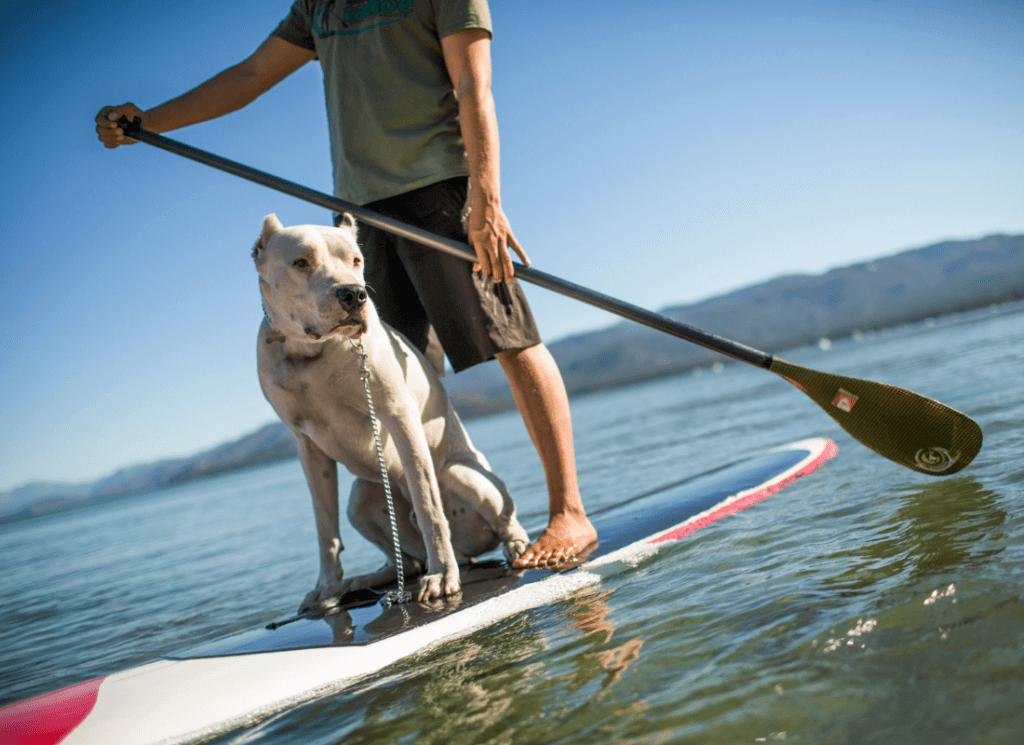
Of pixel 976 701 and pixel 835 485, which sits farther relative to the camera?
pixel 835 485

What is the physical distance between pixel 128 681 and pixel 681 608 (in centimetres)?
191

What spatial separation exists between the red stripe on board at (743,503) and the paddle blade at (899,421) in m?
0.68

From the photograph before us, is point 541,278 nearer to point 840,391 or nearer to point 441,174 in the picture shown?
point 441,174

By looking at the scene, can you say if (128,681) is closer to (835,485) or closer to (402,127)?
(402,127)

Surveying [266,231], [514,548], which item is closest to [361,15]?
[266,231]

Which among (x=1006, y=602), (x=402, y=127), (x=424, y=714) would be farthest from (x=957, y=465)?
(x=402, y=127)

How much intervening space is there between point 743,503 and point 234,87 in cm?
356

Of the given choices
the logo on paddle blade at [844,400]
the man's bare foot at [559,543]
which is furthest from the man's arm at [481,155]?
the logo on paddle blade at [844,400]

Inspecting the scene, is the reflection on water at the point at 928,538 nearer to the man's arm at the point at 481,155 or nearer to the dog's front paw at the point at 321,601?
the man's arm at the point at 481,155

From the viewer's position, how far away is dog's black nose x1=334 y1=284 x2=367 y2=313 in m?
2.44

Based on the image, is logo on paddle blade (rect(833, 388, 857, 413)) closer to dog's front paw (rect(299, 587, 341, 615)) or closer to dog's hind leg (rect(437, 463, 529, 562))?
dog's hind leg (rect(437, 463, 529, 562))

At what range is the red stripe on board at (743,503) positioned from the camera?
10.6 feet

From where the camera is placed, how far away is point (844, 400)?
3.38 metres

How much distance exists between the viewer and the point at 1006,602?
63.3 inches
